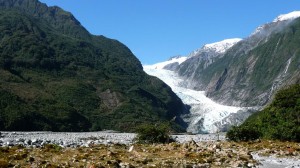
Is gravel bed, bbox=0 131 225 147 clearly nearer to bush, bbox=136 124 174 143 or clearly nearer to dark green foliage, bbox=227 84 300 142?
bush, bbox=136 124 174 143

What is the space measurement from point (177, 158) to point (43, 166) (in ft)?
28.1

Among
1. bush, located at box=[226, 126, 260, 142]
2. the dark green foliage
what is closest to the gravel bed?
bush, located at box=[226, 126, 260, 142]

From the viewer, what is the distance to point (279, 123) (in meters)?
53.8

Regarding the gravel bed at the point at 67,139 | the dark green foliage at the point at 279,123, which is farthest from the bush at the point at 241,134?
the gravel bed at the point at 67,139

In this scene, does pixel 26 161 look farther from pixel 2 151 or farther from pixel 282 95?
pixel 282 95

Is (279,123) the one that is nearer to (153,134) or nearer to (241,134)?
(241,134)

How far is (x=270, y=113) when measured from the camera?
5825 centimetres

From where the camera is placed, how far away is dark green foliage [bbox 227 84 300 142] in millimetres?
48219

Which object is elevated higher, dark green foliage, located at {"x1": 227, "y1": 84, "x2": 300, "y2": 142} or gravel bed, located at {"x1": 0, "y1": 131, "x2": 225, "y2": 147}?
dark green foliage, located at {"x1": 227, "y1": 84, "x2": 300, "y2": 142}

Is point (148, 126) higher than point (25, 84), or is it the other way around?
point (25, 84)

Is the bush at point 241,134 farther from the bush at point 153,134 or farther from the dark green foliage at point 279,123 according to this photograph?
the bush at point 153,134

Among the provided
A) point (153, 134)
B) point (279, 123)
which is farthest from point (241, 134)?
point (153, 134)

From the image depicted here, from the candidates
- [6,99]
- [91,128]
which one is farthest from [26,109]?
[91,128]

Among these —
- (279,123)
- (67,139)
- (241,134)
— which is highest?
(279,123)
